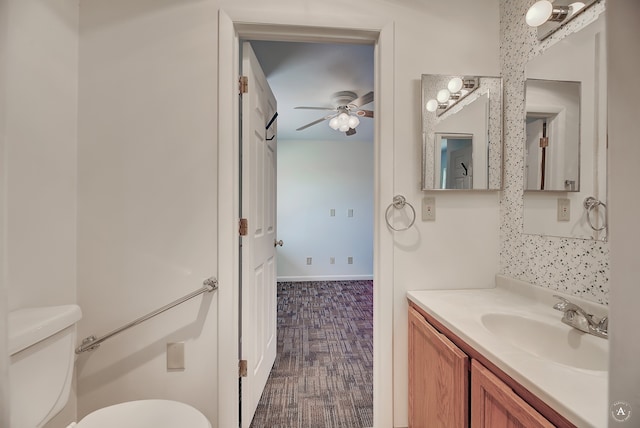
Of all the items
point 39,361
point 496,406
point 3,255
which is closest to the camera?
point 3,255

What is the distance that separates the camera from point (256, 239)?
1562 millimetres

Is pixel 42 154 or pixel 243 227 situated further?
pixel 243 227

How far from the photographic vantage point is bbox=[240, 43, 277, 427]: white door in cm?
141

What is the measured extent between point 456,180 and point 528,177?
0.97 ft

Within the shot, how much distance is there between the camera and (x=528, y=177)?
4.07 ft

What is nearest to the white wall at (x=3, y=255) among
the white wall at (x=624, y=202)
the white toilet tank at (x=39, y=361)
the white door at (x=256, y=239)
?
the white toilet tank at (x=39, y=361)

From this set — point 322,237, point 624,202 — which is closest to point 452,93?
point 624,202

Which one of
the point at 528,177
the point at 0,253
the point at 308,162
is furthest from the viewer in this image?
the point at 308,162

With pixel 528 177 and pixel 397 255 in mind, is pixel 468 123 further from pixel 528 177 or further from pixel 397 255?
pixel 397 255

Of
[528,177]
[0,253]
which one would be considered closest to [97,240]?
[0,253]

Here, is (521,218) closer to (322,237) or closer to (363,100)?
(363,100)

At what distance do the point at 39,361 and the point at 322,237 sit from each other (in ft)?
12.9

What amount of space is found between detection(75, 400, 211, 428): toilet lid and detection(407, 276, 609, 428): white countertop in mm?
958

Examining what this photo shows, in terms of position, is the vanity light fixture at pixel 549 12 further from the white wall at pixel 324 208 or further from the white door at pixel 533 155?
the white wall at pixel 324 208
